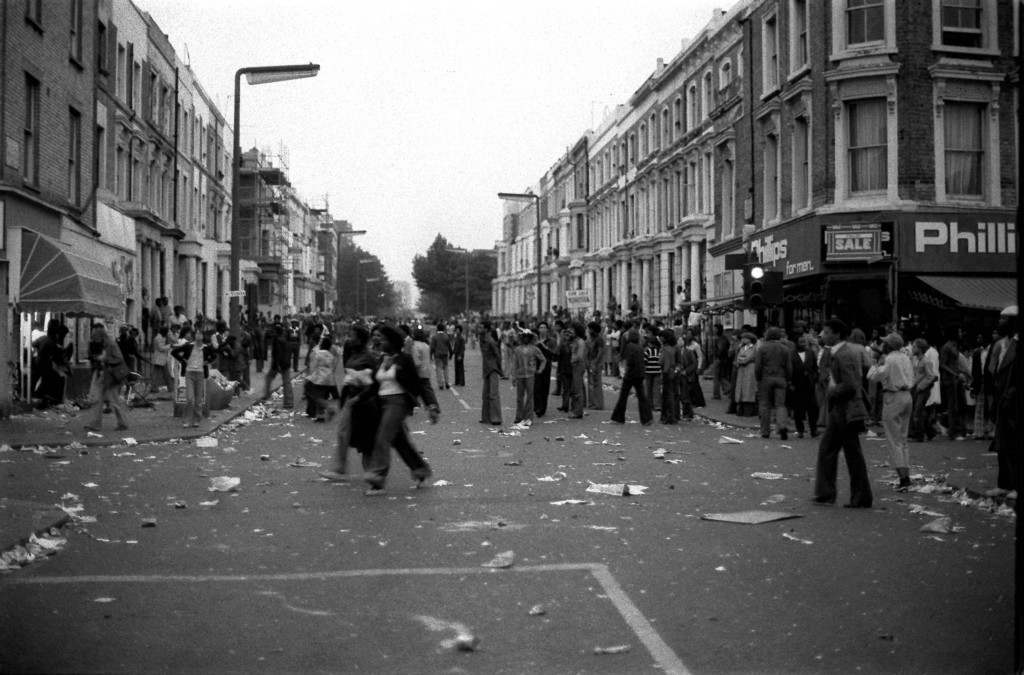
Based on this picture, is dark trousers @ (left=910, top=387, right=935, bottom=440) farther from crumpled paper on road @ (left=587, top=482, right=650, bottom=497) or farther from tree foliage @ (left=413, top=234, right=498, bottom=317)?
tree foliage @ (left=413, top=234, right=498, bottom=317)

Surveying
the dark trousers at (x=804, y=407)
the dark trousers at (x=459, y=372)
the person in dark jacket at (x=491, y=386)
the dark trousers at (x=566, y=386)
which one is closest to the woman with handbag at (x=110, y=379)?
the person in dark jacket at (x=491, y=386)

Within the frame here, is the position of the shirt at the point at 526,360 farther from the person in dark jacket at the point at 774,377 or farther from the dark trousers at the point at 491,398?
the person in dark jacket at the point at 774,377

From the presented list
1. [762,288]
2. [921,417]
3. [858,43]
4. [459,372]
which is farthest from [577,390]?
[459,372]

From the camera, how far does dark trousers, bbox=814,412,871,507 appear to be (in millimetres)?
11047

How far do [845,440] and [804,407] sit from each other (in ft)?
26.5

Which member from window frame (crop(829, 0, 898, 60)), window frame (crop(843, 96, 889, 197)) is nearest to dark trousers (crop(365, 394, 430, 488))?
window frame (crop(843, 96, 889, 197))

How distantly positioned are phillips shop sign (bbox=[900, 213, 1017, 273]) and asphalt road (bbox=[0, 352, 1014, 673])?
1575cm

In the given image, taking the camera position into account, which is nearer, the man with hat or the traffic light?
the man with hat

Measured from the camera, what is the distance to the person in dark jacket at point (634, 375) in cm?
2119

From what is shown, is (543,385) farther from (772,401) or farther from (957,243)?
(957,243)

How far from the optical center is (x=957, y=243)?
27.6 metres

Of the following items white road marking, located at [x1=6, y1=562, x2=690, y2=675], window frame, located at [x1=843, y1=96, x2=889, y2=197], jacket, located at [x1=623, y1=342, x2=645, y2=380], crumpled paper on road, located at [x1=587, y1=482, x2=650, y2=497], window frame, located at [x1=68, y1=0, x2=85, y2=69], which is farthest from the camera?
window frame, located at [x1=843, y1=96, x2=889, y2=197]

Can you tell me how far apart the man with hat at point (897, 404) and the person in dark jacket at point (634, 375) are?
8588 millimetres

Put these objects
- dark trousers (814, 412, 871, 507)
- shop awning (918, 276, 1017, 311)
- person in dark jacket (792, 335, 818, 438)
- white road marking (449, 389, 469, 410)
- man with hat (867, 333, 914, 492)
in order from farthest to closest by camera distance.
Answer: shop awning (918, 276, 1017, 311) < white road marking (449, 389, 469, 410) < person in dark jacket (792, 335, 818, 438) < man with hat (867, 333, 914, 492) < dark trousers (814, 412, 871, 507)
